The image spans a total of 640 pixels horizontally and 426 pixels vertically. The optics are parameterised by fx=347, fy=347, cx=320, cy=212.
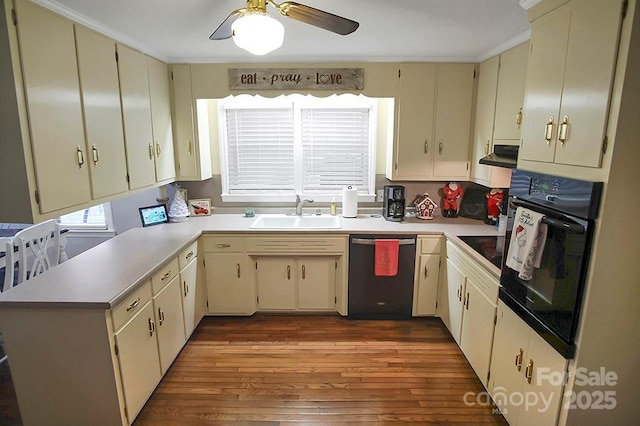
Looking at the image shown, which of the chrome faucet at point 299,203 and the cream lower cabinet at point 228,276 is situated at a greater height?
the chrome faucet at point 299,203

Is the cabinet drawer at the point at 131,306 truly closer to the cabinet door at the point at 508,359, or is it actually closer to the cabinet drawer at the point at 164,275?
the cabinet drawer at the point at 164,275

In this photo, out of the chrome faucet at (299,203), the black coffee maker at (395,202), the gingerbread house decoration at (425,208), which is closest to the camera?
the black coffee maker at (395,202)

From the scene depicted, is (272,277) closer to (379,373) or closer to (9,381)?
(379,373)

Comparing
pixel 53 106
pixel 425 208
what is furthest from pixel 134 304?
pixel 425 208

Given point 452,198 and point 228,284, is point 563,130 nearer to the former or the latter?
point 452,198

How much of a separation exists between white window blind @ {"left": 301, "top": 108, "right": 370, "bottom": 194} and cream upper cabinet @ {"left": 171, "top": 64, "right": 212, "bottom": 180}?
102cm

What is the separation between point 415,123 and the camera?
317 centimetres

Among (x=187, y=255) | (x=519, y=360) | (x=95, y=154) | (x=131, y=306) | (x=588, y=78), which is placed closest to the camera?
(x=588, y=78)

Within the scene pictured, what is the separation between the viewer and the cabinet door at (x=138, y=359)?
1.88m

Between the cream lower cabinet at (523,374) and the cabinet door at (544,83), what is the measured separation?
0.89 meters

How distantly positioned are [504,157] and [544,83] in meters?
0.92

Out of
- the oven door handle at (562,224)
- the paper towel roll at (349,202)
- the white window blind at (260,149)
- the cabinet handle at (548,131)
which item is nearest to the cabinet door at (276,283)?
the paper towel roll at (349,202)

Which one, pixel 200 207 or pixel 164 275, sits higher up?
pixel 200 207

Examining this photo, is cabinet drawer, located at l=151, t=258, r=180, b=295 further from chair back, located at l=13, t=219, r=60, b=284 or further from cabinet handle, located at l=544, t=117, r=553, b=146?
cabinet handle, located at l=544, t=117, r=553, b=146
